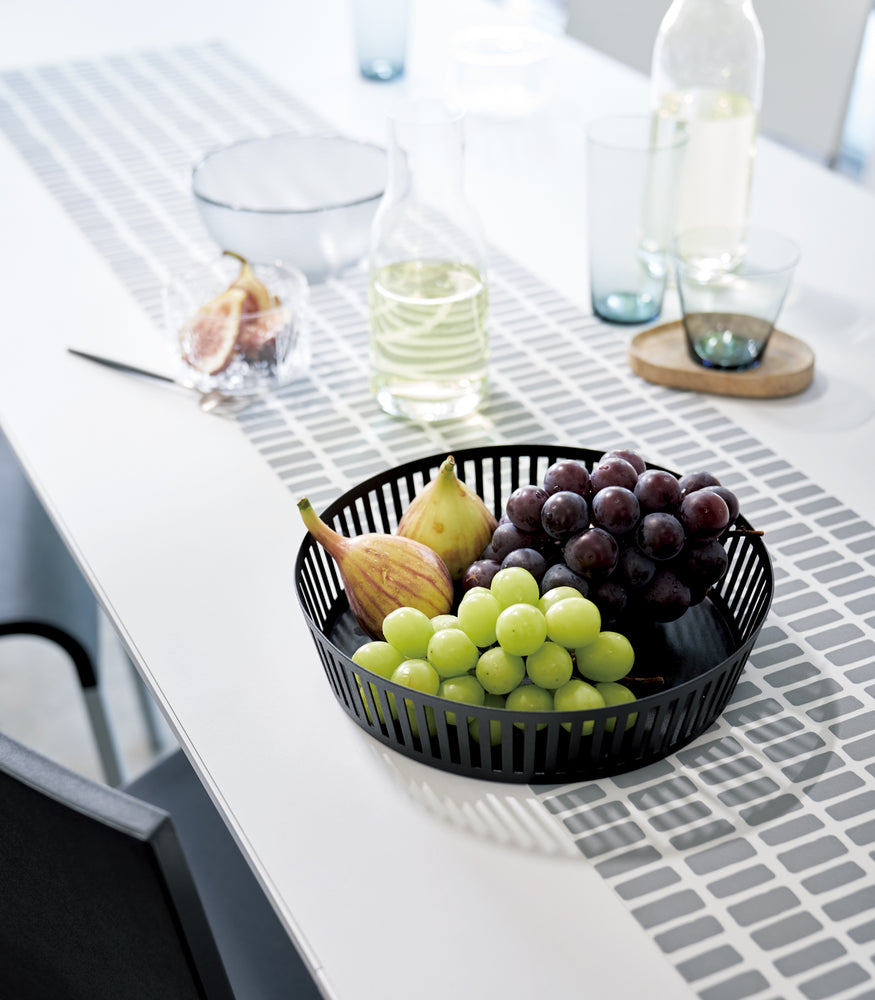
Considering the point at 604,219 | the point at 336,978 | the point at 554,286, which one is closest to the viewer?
the point at 336,978

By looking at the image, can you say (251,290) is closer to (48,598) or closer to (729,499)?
(48,598)

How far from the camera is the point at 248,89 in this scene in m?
1.86

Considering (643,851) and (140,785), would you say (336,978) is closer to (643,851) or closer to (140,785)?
(643,851)

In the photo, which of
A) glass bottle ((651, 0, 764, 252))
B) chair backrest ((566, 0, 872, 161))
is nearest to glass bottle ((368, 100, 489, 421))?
glass bottle ((651, 0, 764, 252))

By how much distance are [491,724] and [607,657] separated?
8cm

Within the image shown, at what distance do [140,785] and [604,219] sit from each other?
74 centimetres

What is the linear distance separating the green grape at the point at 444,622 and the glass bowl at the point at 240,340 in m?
0.50

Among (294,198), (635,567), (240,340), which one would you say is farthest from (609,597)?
(294,198)

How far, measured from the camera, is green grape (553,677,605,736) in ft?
2.27

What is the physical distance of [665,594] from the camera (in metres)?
0.75

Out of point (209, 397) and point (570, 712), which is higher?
point (570, 712)

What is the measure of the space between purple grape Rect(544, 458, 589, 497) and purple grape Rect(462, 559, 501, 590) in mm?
61

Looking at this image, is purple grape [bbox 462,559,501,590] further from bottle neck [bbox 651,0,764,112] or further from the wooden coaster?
bottle neck [bbox 651,0,764,112]

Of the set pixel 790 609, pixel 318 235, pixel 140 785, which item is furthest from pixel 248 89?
pixel 790 609
